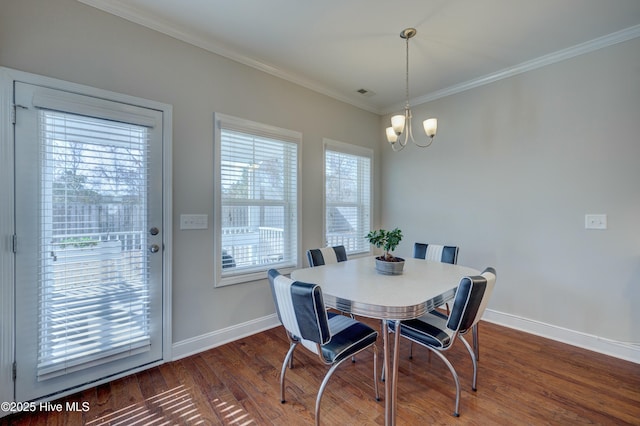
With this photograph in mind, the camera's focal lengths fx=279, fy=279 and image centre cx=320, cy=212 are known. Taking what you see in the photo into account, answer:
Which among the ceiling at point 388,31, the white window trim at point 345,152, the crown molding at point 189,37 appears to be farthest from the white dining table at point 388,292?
the crown molding at point 189,37

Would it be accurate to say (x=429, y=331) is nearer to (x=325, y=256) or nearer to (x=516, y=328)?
(x=325, y=256)

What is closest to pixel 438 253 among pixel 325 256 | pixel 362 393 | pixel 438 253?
pixel 438 253

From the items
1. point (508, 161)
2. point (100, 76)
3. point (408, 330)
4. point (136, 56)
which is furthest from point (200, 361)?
point (508, 161)

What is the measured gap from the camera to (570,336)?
263 cm

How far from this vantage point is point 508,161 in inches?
119

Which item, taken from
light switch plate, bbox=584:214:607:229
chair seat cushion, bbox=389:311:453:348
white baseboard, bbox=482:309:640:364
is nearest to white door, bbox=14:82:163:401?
chair seat cushion, bbox=389:311:453:348

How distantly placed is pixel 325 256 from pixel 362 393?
109 centimetres

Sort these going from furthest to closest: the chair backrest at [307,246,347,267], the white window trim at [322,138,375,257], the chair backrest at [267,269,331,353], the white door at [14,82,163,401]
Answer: the white window trim at [322,138,375,257] → the chair backrest at [307,246,347,267] → the white door at [14,82,163,401] → the chair backrest at [267,269,331,353]

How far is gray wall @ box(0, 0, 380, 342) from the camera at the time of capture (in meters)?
1.82

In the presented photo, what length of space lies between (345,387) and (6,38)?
3.11 metres

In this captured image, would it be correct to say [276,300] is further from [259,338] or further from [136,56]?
[136,56]

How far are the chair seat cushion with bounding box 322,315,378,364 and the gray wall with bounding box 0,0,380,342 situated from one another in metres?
1.27

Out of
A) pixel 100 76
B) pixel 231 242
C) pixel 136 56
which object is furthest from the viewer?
pixel 231 242

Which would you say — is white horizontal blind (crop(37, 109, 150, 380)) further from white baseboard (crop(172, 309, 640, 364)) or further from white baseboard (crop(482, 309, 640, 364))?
white baseboard (crop(482, 309, 640, 364))
